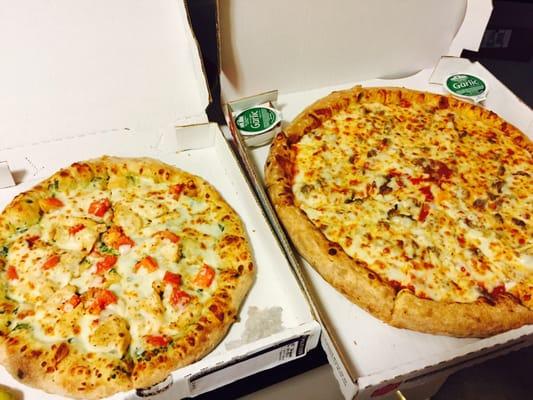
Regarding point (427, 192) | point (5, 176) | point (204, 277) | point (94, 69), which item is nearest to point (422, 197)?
point (427, 192)

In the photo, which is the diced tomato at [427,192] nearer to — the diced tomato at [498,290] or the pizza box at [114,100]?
the diced tomato at [498,290]

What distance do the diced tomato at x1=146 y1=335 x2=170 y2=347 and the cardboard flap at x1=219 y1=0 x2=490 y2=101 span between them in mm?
1402

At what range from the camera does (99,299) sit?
75.2 inches

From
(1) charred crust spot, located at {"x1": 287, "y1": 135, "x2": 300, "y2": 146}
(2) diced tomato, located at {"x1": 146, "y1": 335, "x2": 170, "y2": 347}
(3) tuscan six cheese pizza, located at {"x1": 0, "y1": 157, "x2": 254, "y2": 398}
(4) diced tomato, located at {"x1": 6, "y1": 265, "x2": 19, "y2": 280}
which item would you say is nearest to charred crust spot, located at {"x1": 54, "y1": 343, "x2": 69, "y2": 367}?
(3) tuscan six cheese pizza, located at {"x1": 0, "y1": 157, "x2": 254, "y2": 398}

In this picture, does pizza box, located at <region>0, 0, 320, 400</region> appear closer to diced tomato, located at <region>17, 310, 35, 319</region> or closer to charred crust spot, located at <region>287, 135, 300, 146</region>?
charred crust spot, located at <region>287, 135, 300, 146</region>

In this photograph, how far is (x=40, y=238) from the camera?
6.97ft

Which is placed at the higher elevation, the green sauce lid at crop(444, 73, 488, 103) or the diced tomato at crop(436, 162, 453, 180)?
the green sauce lid at crop(444, 73, 488, 103)

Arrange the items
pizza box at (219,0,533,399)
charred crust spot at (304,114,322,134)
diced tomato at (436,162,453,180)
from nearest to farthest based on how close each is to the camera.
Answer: pizza box at (219,0,533,399), diced tomato at (436,162,453,180), charred crust spot at (304,114,322,134)

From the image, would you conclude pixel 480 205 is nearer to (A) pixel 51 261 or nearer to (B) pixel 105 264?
(B) pixel 105 264

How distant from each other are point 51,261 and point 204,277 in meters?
0.61

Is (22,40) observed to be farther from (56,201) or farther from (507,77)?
(507,77)

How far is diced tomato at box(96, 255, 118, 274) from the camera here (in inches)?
80.0

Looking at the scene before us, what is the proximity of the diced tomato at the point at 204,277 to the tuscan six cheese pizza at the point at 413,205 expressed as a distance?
0.38 m

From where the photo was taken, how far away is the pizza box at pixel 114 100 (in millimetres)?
2244
